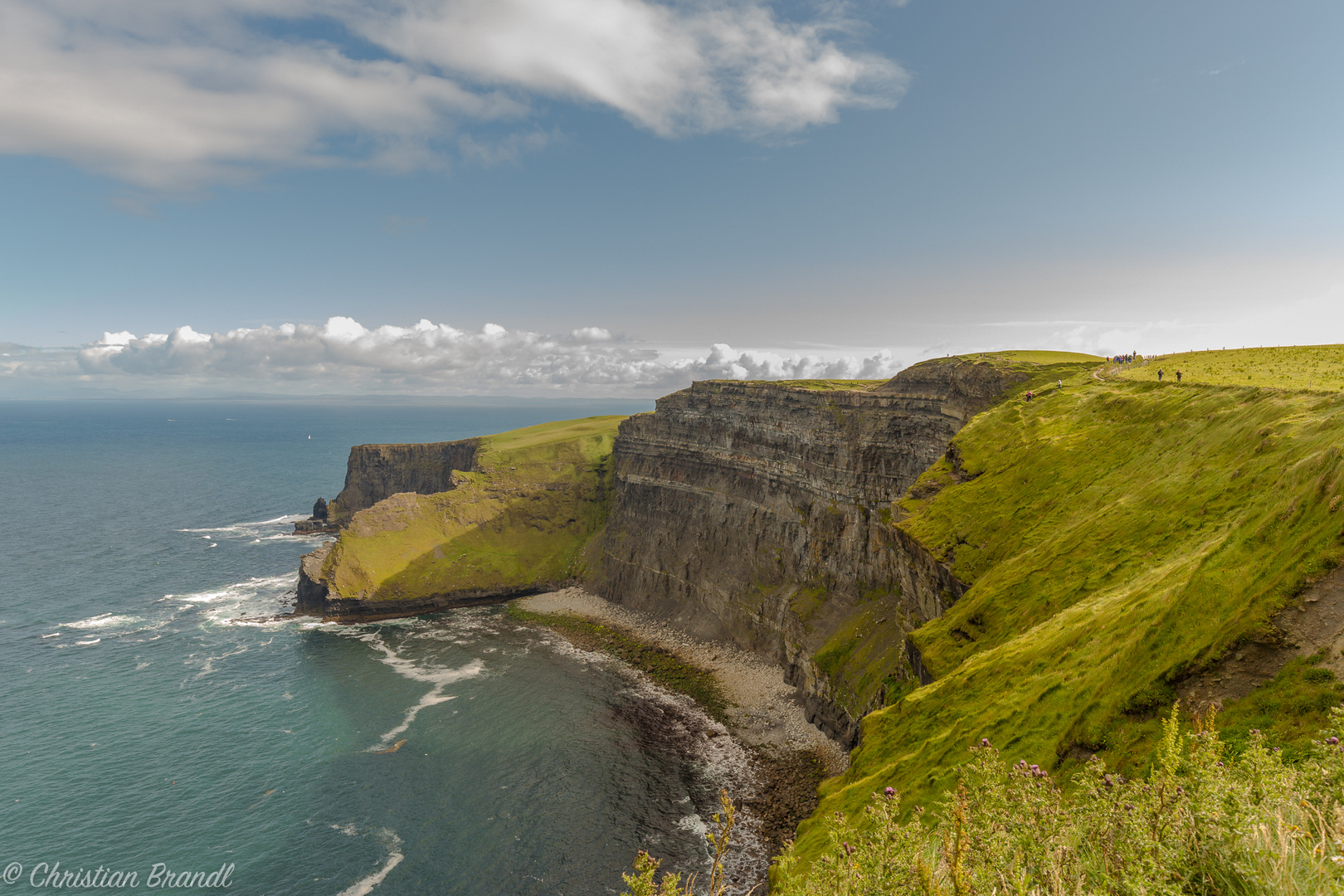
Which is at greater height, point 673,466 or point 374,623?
point 673,466

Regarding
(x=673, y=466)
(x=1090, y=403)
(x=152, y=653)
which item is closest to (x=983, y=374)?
(x=1090, y=403)

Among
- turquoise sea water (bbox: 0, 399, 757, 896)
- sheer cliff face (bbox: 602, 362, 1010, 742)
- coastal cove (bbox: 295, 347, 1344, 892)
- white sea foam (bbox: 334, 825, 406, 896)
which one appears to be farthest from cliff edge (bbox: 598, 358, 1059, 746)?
white sea foam (bbox: 334, 825, 406, 896)

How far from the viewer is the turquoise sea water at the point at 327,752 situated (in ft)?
178

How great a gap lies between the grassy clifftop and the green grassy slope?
93.6 meters

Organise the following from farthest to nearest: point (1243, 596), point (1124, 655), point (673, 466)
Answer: point (673, 466) < point (1124, 655) < point (1243, 596)

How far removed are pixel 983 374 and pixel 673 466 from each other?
6585 cm

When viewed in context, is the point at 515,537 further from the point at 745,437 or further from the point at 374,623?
the point at 745,437

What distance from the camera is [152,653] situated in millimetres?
92875

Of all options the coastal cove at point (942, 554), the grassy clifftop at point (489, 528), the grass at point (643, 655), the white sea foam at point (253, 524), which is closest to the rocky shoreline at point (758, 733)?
the grass at point (643, 655)

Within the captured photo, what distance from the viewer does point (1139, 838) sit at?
11727mm

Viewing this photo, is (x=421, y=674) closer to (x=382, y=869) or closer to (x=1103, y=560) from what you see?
(x=382, y=869)

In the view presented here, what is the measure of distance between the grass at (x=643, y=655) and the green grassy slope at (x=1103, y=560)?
36.6m

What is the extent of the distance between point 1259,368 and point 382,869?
97.0m

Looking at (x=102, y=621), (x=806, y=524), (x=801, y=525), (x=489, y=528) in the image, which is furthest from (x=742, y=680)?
(x=102, y=621)
